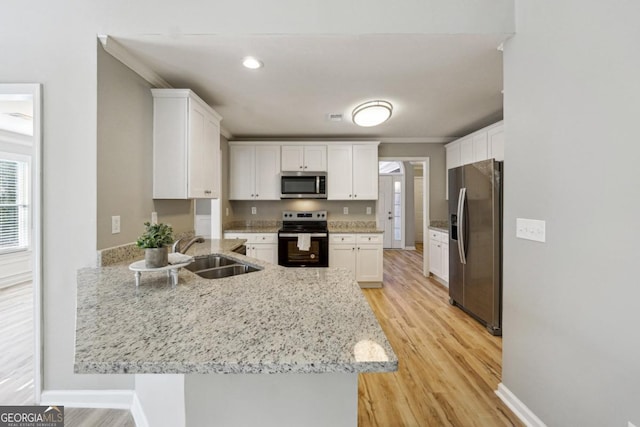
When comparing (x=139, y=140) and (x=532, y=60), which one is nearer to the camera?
(x=532, y=60)

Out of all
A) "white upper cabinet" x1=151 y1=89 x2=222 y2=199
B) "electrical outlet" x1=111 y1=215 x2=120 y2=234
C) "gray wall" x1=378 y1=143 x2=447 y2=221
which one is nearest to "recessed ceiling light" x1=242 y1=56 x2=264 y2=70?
"white upper cabinet" x1=151 y1=89 x2=222 y2=199

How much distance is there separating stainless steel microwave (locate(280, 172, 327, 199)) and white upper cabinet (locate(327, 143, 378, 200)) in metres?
0.14

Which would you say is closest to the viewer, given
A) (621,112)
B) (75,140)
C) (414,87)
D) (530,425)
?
(621,112)

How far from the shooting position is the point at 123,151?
2.01 meters

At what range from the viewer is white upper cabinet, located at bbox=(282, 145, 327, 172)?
173 inches

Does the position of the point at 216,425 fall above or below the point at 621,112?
below

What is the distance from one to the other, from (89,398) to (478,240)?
11.4 ft

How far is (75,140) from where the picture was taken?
180 cm

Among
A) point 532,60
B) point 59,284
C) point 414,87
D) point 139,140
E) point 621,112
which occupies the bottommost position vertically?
point 59,284

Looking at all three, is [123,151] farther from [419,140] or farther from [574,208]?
[419,140]

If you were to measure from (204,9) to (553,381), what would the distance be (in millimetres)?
3003

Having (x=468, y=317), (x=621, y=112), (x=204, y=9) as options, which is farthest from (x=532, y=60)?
(x=468, y=317)

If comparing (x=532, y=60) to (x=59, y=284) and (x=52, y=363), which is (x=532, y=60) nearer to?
(x=59, y=284)

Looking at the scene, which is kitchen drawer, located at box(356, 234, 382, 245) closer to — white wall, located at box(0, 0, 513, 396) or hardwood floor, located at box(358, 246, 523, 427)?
hardwood floor, located at box(358, 246, 523, 427)
